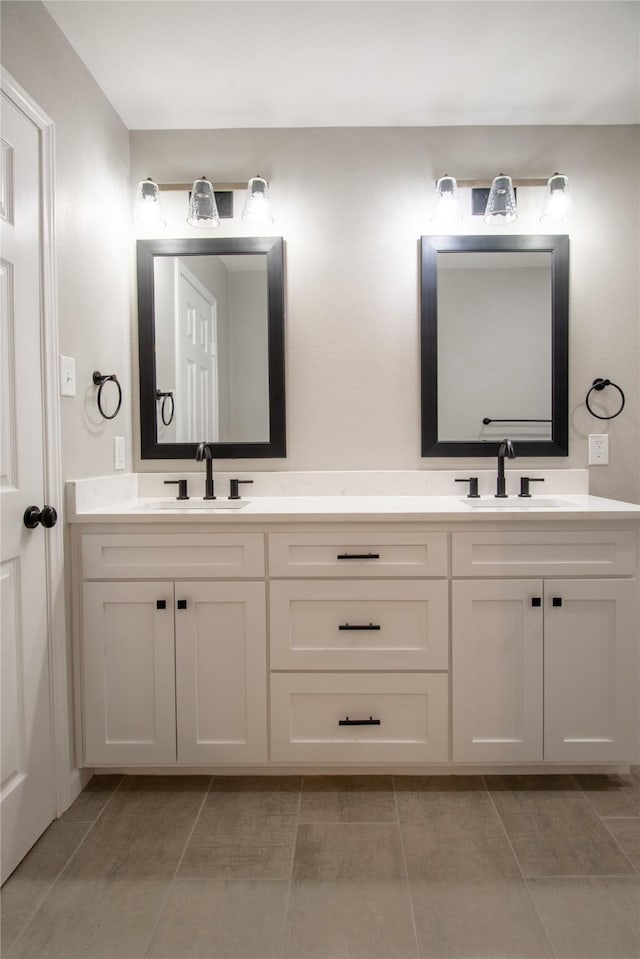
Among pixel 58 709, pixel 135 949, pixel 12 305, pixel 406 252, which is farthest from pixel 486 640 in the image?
pixel 12 305

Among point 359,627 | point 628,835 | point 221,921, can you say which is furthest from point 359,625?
point 628,835

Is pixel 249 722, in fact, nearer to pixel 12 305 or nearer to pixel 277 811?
pixel 277 811

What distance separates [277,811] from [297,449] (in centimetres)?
128

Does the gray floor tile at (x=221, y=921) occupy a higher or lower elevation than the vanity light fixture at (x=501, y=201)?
lower

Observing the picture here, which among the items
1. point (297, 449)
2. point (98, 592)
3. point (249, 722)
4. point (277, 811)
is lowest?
point (277, 811)

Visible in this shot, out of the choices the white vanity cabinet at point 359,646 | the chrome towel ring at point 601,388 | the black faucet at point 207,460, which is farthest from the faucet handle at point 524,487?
the black faucet at point 207,460

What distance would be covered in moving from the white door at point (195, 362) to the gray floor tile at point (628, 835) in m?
1.86

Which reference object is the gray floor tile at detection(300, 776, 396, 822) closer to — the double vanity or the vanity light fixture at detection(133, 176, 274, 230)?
the double vanity

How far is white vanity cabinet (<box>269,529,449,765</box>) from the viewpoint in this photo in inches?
70.6

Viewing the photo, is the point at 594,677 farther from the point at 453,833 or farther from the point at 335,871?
the point at 335,871

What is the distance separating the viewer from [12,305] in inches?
59.0

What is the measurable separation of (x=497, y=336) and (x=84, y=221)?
5.18 feet

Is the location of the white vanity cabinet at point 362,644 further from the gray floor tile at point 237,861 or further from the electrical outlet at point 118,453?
the electrical outlet at point 118,453

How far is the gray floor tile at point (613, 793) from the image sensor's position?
1694mm
